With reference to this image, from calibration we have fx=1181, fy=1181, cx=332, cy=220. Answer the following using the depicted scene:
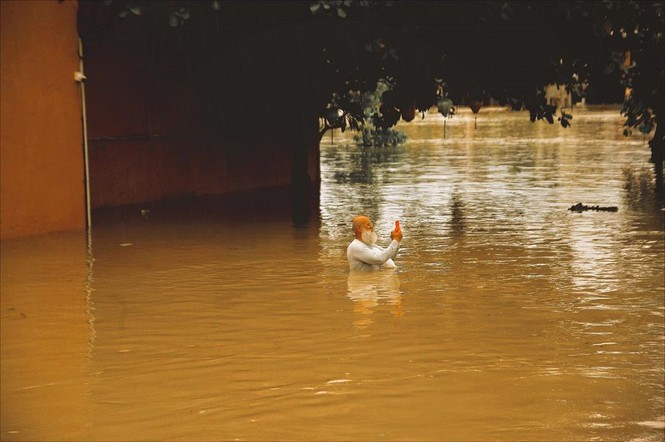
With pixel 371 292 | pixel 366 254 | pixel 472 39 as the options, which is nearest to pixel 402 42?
pixel 472 39

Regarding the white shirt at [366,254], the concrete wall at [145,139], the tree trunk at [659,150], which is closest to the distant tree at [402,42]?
the concrete wall at [145,139]

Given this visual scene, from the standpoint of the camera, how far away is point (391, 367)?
8.12 metres

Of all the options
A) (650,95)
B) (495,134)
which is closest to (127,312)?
(650,95)

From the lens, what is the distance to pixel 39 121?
53.3ft

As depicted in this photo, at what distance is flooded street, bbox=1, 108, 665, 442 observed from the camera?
6.91 meters

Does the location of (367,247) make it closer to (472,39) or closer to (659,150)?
(472,39)

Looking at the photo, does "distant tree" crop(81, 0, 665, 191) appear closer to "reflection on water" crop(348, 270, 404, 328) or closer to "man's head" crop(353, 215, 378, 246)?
"man's head" crop(353, 215, 378, 246)

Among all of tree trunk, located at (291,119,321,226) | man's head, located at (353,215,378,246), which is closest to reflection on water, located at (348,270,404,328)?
man's head, located at (353,215,378,246)

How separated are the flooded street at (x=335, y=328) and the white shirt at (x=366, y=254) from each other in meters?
0.19

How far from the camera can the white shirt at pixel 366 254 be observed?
12250mm

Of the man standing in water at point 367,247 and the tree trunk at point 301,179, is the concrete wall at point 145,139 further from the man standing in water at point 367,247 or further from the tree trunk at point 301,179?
the man standing in water at point 367,247

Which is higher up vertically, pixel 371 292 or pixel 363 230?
pixel 363 230

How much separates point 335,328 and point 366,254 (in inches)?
111

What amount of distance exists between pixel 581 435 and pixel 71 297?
242 inches
